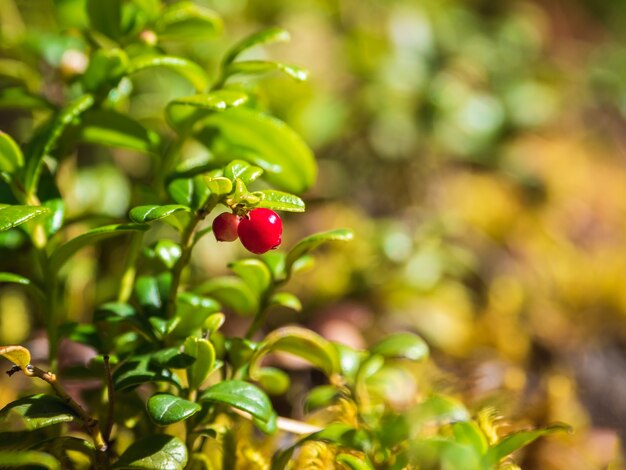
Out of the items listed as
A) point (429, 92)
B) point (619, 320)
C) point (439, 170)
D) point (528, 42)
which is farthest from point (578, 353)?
point (528, 42)

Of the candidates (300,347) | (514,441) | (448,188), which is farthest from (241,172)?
(448,188)

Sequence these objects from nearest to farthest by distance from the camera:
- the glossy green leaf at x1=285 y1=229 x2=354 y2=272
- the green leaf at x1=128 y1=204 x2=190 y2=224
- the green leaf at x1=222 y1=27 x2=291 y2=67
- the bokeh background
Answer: the green leaf at x1=128 y1=204 x2=190 y2=224 < the glossy green leaf at x1=285 y1=229 x2=354 y2=272 < the green leaf at x1=222 y1=27 x2=291 y2=67 < the bokeh background

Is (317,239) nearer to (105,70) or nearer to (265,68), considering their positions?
(265,68)

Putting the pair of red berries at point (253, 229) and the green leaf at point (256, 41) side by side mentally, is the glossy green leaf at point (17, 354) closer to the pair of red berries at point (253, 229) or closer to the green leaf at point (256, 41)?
the pair of red berries at point (253, 229)

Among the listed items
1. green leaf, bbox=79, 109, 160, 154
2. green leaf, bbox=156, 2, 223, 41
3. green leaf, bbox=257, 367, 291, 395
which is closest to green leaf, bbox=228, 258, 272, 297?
green leaf, bbox=257, 367, 291, 395

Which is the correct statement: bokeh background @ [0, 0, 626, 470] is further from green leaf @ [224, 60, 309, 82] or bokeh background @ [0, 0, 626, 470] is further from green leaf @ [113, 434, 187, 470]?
green leaf @ [113, 434, 187, 470]

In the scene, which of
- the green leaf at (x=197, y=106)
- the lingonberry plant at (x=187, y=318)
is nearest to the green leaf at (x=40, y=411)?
the lingonberry plant at (x=187, y=318)

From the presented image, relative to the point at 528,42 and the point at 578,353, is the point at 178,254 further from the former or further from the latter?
the point at 528,42
